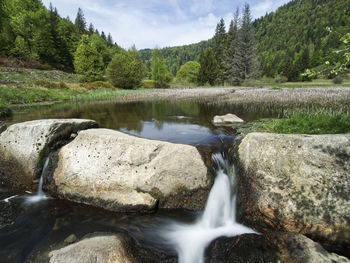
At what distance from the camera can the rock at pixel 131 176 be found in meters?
4.72

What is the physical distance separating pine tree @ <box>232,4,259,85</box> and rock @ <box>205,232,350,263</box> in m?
59.7

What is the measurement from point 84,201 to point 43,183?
65.8 inches

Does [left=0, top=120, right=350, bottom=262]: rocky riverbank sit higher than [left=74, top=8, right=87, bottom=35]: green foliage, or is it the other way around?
[left=74, top=8, right=87, bottom=35]: green foliage

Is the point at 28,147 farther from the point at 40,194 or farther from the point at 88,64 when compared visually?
the point at 88,64

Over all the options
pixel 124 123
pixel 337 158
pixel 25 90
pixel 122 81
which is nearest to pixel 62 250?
pixel 337 158

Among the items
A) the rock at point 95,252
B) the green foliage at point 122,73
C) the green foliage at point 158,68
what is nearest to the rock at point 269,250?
the rock at point 95,252

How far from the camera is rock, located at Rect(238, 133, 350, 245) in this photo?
3441 mm

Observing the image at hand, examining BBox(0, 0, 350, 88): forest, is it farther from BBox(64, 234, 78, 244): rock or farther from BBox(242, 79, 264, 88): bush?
BBox(64, 234, 78, 244): rock

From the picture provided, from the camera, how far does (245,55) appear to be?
56.3 m

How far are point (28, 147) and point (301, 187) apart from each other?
7.53 metres

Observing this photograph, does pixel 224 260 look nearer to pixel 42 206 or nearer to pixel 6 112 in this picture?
pixel 42 206

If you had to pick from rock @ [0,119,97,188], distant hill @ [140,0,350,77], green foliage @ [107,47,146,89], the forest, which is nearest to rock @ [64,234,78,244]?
rock @ [0,119,97,188]

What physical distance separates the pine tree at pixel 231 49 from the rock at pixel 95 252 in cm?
6214

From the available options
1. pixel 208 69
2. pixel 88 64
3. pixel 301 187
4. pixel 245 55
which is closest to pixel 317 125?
pixel 301 187
